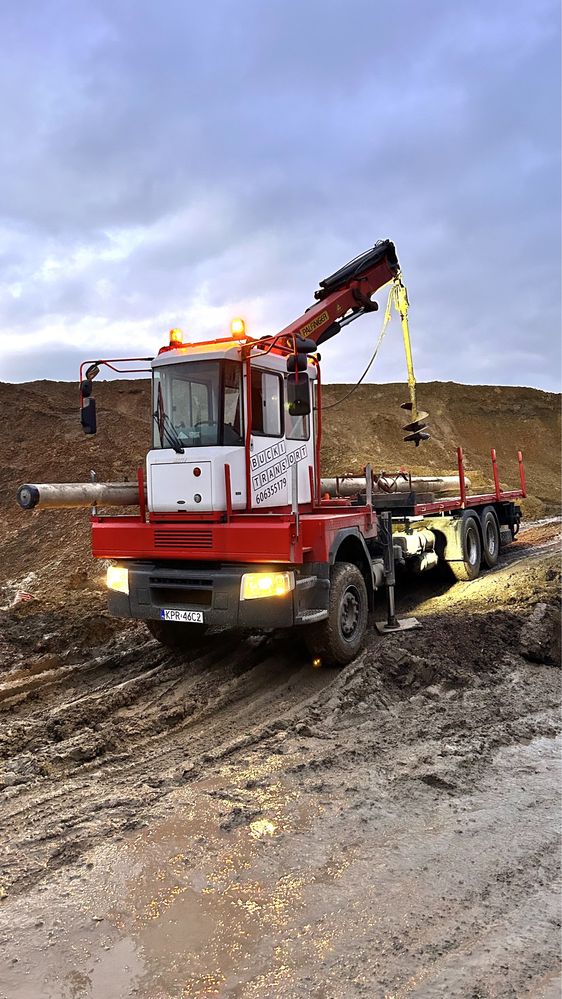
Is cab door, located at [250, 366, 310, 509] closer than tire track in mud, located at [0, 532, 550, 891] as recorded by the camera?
No

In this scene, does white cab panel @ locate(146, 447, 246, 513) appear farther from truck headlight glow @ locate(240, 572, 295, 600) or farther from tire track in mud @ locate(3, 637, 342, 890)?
tire track in mud @ locate(3, 637, 342, 890)

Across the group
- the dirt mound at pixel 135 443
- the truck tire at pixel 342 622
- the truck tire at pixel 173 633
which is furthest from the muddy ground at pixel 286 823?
the dirt mound at pixel 135 443

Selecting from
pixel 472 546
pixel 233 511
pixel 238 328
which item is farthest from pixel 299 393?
pixel 472 546

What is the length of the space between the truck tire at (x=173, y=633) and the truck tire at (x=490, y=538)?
6269 millimetres

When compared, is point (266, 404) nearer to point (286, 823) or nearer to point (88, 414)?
point (88, 414)

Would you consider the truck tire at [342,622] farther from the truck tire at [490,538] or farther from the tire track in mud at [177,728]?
the truck tire at [490,538]

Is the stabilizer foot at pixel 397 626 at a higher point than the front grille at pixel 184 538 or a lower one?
lower

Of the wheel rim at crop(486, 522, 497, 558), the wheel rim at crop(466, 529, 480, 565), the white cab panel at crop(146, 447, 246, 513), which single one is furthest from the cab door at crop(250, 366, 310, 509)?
the wheel rim at crop(486, 522, 497, 558)

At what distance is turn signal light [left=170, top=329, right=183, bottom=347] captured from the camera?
6781 millimetres

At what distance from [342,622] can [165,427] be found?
2.50 metres

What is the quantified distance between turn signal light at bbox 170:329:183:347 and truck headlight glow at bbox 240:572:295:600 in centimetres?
250

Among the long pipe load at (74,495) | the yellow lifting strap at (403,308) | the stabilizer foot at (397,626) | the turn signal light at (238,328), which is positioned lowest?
the stabilizer foot at (397,626)

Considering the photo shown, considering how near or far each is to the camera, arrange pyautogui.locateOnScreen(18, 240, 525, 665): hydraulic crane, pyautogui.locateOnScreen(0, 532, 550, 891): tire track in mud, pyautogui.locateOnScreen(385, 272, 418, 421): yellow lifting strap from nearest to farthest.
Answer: pyautogui.locateOnScreen(0, 532, 550, 891): tire track in mud < pyautogui.locateOnScreen(18, 240, 525, 665): hydraulic crane < pyautogui.locateOnScreen(385, 272, 418, 421): yellow lifting strap

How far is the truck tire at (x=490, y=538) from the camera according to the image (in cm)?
1182
